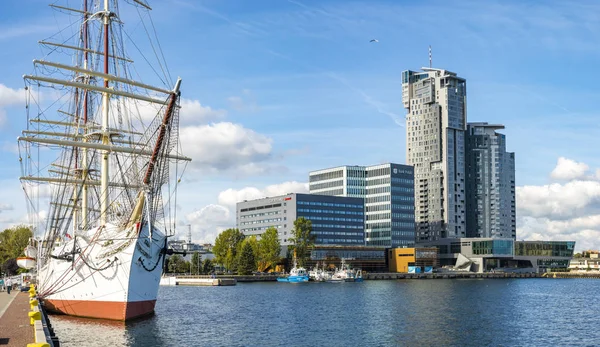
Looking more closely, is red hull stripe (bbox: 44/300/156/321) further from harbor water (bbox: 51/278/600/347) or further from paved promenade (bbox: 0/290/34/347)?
paved promenade (bbox: 0/290/34/347)

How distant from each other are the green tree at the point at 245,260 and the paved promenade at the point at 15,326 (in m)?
122

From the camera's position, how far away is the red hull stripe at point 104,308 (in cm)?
6059

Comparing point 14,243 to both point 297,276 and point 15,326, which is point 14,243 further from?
point 15,326

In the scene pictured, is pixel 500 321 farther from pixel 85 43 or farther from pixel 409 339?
pixel 85 43

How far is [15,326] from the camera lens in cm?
4450

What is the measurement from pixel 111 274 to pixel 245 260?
124832 millimetres

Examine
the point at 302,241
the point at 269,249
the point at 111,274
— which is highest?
the point at 302,241

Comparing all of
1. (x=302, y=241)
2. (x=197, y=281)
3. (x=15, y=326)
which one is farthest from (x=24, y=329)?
(x=302, y=241)

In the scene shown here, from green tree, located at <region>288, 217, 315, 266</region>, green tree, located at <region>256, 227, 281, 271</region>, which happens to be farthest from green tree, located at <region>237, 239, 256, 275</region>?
Answer: green tree, located at <region>288, 217, 315, 266</region>

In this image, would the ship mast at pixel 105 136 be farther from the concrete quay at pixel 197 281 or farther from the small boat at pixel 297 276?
the small boat at pixel 297 276

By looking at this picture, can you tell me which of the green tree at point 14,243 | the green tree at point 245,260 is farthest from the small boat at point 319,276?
the green tree at point 14,243

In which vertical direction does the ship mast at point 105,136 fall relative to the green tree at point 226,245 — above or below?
above

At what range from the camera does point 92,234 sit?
64.1 meters

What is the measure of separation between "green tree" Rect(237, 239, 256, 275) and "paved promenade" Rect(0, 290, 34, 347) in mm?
122123
